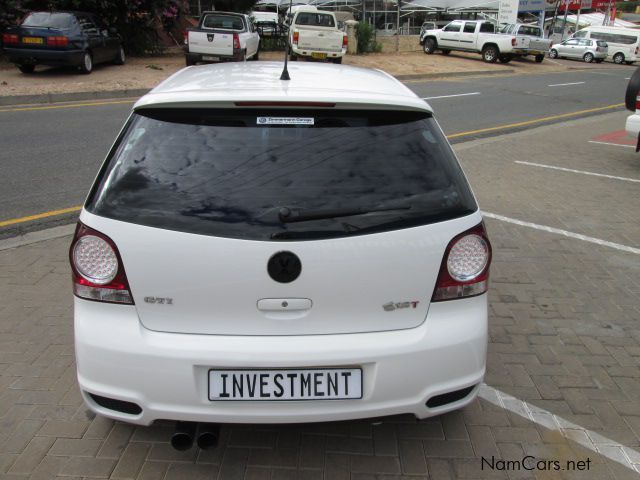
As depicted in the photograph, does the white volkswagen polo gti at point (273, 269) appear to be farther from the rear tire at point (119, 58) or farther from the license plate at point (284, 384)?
the rear tire at point (119, 58)

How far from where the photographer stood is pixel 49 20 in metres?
15.9

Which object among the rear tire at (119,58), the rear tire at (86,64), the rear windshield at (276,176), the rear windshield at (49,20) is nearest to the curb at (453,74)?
the rear tire at (119,58)

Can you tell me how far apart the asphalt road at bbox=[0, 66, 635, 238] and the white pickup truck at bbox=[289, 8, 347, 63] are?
3.47 meters

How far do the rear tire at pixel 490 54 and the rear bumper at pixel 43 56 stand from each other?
22.0 metres

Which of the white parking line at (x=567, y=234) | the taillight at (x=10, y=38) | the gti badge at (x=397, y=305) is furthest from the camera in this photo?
the taillight at (x=10, y=38)

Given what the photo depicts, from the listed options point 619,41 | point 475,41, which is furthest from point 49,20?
point 619,41

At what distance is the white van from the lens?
4056cm

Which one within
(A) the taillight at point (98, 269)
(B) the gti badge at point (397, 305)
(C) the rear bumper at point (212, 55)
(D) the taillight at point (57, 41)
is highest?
(A) the taillight at point (98, 269)

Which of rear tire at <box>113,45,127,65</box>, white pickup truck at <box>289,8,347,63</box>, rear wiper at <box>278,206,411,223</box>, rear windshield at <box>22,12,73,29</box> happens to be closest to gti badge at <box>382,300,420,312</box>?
rear wiper at <box>278,206,411,223</box>

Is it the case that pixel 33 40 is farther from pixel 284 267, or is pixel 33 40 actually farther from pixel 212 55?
pixel 284 267

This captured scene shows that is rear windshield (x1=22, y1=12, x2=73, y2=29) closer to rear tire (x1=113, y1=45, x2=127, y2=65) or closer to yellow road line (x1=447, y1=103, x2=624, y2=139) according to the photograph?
rear tire (x1=113, y1=45, x2=127, y2=65)

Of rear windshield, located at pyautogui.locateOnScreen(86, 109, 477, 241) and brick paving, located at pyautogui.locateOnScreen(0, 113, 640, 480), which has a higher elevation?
rear windshield, located at pyautogui.locateOnScreen(86, 109, 477, 241)

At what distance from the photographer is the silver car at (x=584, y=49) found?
3906 centimetres

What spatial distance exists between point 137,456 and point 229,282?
40.4 inches
